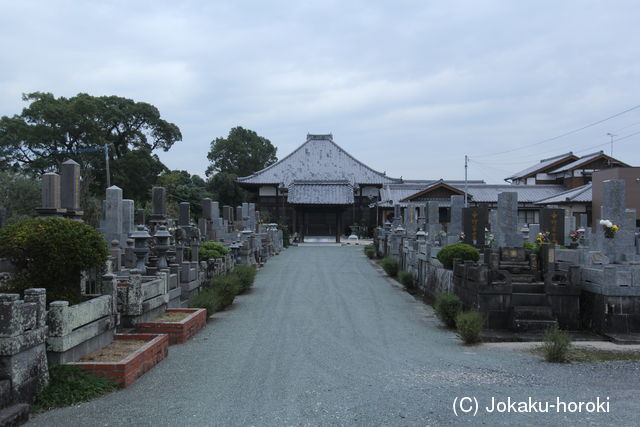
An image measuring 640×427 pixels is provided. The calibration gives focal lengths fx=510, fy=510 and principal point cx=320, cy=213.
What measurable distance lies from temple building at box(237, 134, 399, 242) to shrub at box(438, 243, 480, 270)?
86.4 ft

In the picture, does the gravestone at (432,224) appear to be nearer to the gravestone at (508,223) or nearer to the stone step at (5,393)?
the gravestone at (508,223)

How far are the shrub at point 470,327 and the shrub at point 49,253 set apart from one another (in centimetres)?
563

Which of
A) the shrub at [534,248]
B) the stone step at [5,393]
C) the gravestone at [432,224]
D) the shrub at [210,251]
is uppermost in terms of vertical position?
the gravestone at [432,224]

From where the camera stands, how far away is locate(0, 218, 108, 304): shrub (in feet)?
19.0

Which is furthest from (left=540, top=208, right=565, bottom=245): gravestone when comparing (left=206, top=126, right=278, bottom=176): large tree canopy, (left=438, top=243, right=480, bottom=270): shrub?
(left=206, top=126, right=278, bottom=176): large tree canopy

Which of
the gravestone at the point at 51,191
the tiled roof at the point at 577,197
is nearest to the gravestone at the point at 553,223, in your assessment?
the gravestone at the point at 51,191

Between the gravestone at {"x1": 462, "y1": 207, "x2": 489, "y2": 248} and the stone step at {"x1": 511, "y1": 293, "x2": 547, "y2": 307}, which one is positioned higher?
the gravestone at {"x1": 462, "y1": 207, "x2": 489, "y2": 248}

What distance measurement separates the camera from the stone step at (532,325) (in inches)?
361

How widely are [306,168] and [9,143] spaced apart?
25.4 m

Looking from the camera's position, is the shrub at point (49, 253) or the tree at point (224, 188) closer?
the shrub at point (49, 253)

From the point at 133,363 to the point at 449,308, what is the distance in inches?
236

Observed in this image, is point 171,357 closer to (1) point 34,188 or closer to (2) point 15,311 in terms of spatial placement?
(2) point 15,311

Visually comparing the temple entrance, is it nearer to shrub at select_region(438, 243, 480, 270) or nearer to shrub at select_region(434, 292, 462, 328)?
shrub at select_region(438, 243, 480, 270)

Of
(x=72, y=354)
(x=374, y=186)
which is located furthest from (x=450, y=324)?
(x=374, y=186)
